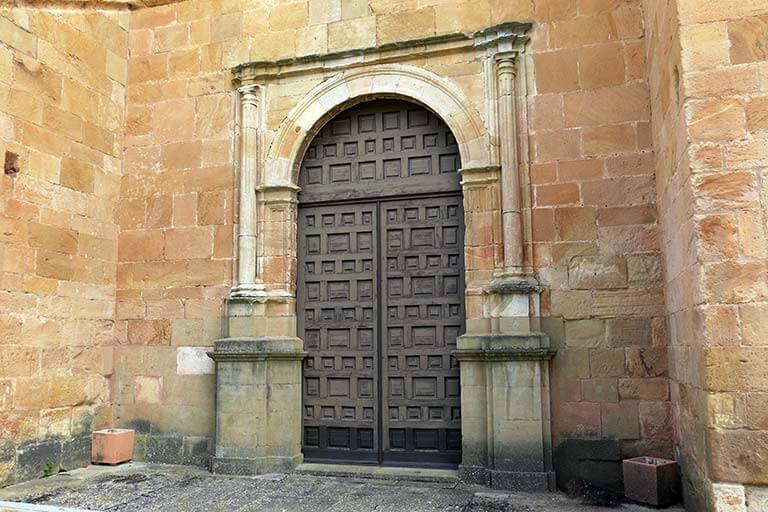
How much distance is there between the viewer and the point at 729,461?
11.2ft

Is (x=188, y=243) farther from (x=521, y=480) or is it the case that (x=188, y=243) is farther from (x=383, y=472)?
(x=521, y=480)

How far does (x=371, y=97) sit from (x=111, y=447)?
377 centimetres

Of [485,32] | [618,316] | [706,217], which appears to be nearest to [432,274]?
[618,316]

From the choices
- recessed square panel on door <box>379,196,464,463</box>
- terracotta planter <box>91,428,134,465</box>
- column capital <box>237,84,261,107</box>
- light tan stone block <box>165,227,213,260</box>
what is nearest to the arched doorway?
recessed square panel on door <box>379,196,464,463</box>

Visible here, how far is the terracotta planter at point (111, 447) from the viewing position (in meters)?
5.84

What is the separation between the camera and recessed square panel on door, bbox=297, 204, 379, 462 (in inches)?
224

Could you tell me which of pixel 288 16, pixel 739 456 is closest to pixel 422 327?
pixel 739 456

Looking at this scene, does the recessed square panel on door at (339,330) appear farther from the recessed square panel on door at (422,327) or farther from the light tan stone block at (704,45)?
the light tan stone block at (704,45)

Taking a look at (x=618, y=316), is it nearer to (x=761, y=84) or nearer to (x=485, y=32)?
(x=761, y=84)

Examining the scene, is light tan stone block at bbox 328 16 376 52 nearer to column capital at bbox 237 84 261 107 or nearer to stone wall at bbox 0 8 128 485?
column capital at bbox 237 84 261 107

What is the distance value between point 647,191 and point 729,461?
2.20 metres

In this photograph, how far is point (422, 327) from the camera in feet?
18.4

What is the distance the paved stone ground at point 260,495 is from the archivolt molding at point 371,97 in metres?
2.51

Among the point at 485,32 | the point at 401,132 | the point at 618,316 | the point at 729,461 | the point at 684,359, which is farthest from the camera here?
the point at 401,132
